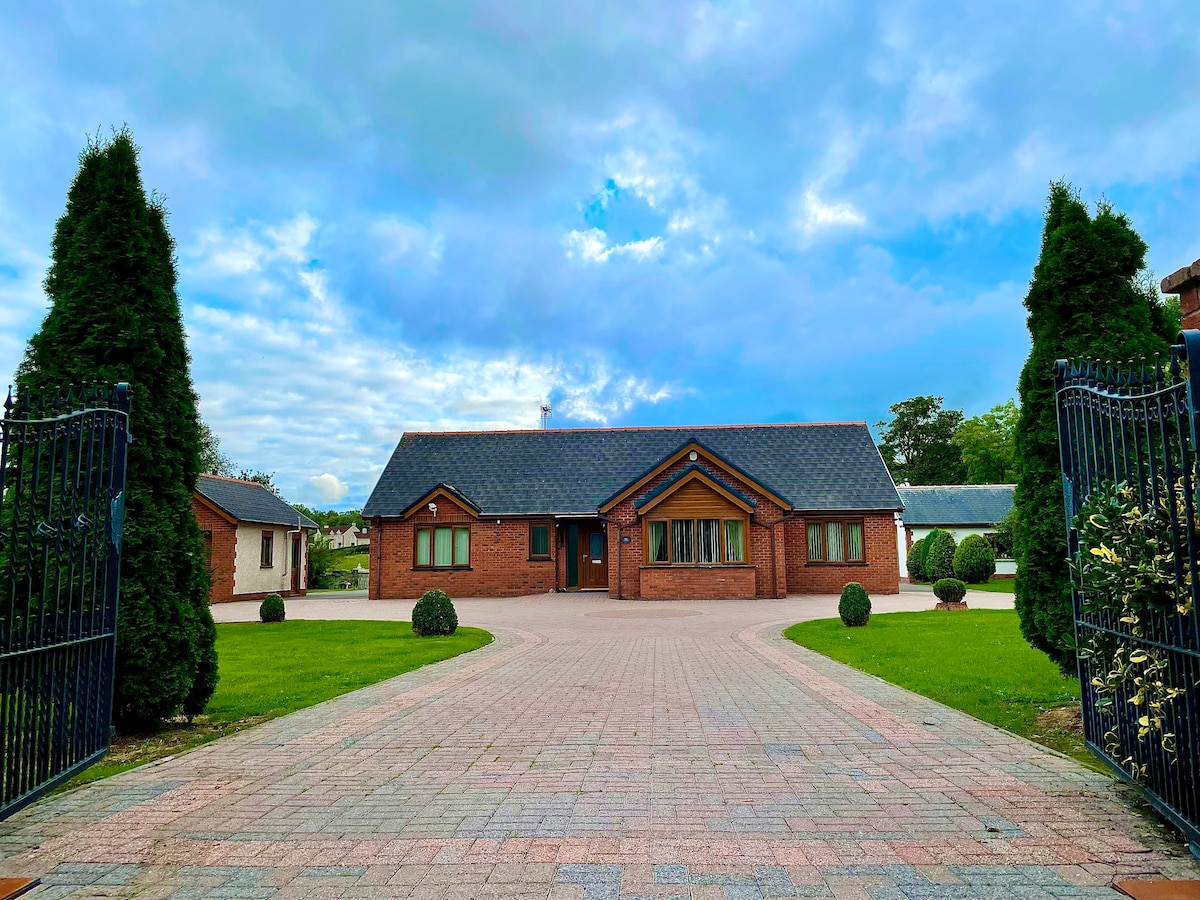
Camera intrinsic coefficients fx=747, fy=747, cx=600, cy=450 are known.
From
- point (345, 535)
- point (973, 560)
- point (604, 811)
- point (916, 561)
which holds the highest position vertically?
point (345, 535)

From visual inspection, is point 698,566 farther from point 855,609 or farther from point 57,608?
point 57,608

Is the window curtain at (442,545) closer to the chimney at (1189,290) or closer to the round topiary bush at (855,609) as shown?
the round topiary bush at (855,609)

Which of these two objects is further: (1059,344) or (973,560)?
(973,560)

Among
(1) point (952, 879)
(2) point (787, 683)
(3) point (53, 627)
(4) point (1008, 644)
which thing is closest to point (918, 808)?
(1) point (952, 879)

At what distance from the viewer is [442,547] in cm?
2842

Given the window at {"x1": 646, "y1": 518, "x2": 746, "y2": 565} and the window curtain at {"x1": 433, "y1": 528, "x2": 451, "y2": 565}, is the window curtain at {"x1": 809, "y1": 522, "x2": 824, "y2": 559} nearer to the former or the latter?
the window at {"x1": 646, "y1": 518, "x2": 746, "y2": 565}

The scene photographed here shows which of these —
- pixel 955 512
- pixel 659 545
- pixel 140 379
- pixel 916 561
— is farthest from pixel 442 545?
pixel 955 512

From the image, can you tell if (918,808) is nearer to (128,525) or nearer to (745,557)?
(128,525)

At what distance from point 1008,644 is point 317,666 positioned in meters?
11.1

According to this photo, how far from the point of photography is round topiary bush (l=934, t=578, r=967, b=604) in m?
19.3

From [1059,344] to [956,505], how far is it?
3442 centimetres

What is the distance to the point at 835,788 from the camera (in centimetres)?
503

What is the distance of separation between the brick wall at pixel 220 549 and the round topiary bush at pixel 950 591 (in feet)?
78.2

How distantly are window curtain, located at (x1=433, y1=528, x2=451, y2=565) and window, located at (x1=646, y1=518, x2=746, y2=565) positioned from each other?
26.6 ft
